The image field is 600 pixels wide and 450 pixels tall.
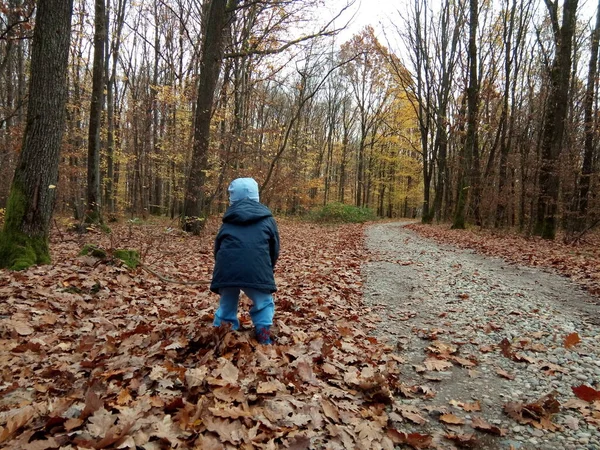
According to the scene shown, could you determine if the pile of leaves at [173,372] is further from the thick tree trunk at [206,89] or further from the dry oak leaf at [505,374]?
the thick tree trunk at [206,89]

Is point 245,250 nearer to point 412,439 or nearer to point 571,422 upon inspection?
point 412,439

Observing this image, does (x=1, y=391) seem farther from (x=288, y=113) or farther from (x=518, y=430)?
(x=288, y=113)

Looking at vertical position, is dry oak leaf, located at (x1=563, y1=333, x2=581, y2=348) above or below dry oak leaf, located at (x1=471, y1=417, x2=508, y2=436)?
above

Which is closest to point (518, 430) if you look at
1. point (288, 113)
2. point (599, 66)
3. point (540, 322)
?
point (540, 322)

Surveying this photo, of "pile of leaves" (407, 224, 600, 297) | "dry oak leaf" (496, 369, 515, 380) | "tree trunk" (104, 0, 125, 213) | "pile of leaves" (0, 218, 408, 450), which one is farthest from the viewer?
"tree trunk" (104, 0, 125, 213)

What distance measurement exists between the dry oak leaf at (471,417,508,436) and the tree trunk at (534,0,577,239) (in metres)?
11.5

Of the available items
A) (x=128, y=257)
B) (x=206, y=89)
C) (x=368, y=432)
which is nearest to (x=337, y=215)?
(x=206, y=89)

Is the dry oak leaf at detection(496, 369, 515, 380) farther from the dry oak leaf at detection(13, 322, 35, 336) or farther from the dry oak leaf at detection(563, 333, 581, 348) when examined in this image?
the dry oak leaf at detection(13, 322, 35, 336)

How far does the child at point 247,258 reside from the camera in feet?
11.1

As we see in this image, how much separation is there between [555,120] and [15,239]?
14883 mm

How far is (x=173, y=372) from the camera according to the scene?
288 cm

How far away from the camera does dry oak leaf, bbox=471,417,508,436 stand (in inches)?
99.1

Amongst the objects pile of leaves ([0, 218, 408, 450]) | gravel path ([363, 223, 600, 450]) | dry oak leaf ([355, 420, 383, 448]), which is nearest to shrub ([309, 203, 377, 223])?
gravel path ([363, 223, 600, 450])

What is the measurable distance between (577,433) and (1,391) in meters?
4.19
